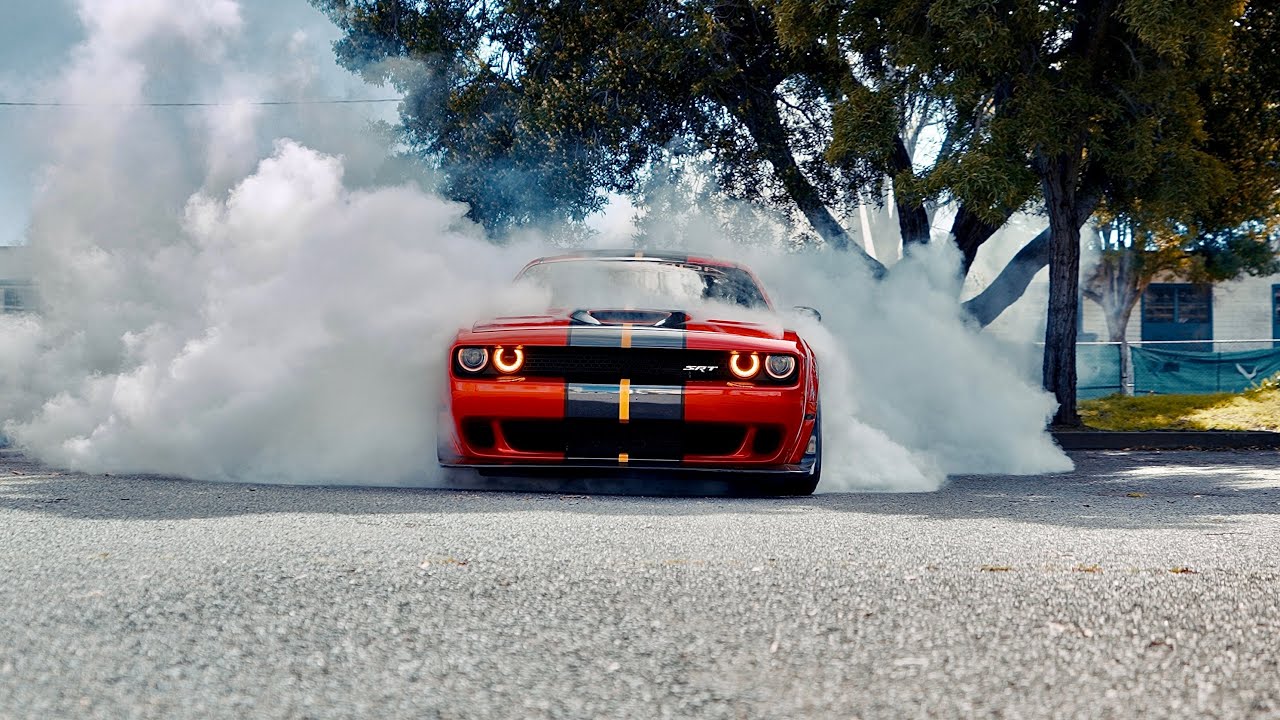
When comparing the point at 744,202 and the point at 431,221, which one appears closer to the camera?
the point at 431,221

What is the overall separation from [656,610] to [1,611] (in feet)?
5.30

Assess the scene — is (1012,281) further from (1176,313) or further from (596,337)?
(1176,313)

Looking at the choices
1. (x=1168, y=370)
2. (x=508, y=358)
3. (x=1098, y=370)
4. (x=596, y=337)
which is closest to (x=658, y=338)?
(x=596, y=337)

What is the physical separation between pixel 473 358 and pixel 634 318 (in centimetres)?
84

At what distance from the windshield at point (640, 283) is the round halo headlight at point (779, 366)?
1.15 m

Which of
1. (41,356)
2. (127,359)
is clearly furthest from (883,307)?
(41,356)

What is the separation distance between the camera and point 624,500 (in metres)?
6.21

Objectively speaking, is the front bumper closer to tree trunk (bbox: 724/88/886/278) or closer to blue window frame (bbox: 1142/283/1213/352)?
tree trunk (bbox: 724/88/886/278)

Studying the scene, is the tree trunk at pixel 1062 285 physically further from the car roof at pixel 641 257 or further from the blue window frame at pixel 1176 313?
the blue window frame at pixel 1176 313

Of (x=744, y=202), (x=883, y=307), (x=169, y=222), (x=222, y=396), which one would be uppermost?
(x=744, y=202)

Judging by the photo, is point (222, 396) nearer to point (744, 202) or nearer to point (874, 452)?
point (874, 452)

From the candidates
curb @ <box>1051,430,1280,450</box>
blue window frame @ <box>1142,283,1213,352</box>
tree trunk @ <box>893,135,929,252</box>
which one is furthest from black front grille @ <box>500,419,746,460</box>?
blue window frame @ <box>1142,283,1213,352</box>

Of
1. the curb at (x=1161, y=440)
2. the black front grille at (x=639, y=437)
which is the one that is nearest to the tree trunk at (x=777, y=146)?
the curb at (x=1161, y=440)

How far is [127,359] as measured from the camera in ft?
27.6
